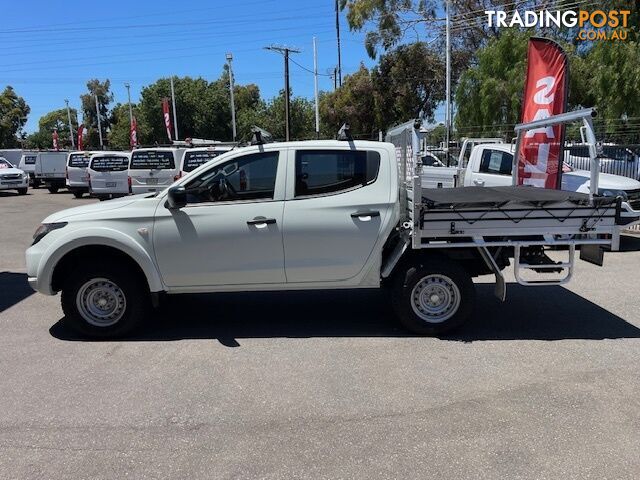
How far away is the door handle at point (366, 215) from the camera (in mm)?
5668

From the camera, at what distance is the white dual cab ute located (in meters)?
5.61

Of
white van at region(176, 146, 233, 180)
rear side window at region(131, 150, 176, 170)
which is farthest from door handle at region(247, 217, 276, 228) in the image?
rear side window at region(131, 150, 176, 170)

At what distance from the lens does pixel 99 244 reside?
5656mm

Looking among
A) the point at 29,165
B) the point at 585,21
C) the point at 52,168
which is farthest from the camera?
the point at 29,165

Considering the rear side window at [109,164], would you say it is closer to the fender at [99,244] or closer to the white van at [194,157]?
the white van at [194,157]

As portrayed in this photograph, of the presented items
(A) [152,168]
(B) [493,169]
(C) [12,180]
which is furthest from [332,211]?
(C) [12,180]

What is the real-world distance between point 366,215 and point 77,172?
69.4 feet

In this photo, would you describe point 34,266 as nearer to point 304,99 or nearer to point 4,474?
point 4,474

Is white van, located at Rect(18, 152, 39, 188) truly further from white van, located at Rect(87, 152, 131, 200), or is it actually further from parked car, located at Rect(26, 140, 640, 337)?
parked car, located at Rect(26, 140, 640, 337)

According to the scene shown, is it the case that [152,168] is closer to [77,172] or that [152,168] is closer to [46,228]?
[77,172]

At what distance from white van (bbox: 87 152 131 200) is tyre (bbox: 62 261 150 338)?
15.0m

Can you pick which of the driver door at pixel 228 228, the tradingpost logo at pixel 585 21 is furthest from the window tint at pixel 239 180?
the tradingpost logo at pixel 585 21

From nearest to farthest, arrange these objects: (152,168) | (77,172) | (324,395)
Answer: (324,395), (152,168), (77,172)

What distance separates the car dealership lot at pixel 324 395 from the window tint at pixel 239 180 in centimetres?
145
